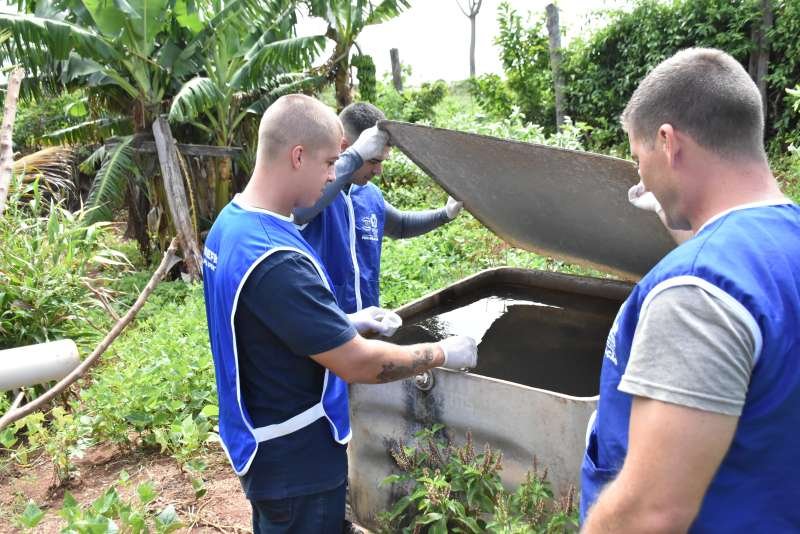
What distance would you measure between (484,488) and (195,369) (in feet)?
8.40

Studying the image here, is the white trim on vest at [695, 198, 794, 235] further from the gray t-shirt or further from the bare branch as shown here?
the bare branch

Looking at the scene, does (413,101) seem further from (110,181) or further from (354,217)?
(354,217)

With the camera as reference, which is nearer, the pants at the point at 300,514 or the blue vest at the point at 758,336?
the blue vest at the point at 758,336

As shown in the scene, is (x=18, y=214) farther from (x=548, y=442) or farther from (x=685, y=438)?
(x=685, y=438)

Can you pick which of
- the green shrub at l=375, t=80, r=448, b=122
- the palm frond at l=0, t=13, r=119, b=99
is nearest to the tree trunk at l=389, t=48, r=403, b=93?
the green shrub at l=375, t=80, r=448, b=122

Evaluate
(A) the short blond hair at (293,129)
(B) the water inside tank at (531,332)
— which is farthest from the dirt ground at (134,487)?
(A) the short blond hair at (293,129)

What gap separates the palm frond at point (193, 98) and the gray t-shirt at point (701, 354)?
8058 millimetres

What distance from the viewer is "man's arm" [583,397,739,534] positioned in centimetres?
101

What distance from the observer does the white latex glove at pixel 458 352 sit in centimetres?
226

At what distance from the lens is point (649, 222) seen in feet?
8.68

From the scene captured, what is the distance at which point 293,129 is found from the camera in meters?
2.06

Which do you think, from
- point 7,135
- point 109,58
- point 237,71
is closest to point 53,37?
point 109,58

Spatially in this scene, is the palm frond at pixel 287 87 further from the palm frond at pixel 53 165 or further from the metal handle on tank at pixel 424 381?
the metal handle on tank at pixel 424 381

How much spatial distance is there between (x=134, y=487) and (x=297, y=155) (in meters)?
2.41
